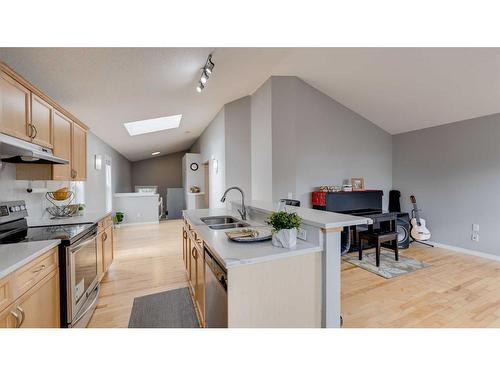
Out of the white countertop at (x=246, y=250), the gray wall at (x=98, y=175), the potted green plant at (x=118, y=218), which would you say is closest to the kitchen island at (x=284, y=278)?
the white countertop at (x=246, y=250)

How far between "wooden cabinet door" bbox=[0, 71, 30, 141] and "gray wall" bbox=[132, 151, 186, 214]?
8180 mm

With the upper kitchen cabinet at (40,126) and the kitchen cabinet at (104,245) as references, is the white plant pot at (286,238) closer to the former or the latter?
the upper kitchen cabinet at (40,126)

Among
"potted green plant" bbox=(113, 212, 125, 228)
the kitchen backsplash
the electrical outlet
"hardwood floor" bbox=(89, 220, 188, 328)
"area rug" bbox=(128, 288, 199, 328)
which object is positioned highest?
the kitchen backsplash

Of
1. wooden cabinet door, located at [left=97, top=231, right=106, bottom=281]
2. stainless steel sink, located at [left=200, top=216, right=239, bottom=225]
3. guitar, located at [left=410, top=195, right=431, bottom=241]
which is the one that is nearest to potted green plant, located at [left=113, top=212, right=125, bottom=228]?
wooden cabinet door, located at [left=97, top=231, right=106, bottom=281]

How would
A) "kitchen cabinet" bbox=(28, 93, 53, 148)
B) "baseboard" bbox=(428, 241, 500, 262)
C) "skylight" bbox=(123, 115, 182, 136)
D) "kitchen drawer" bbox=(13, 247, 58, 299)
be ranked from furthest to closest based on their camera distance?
"skylight" bbox=(123, 115, 182, 136)
"baseboard" bbox=(428, 241, 500, 262)
"kitchen cabinet" bbox=(28, 93, 53, 148)
"kitchen drawer" bbox=(13, 247, 58, 299)

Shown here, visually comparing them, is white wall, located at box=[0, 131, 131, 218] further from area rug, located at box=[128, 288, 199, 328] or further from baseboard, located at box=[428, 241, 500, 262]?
baseboard, located at box=[428, 241, 500, 262]

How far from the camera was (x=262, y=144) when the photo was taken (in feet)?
13.9

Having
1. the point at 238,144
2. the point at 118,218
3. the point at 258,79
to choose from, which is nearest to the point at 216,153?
the point at 238,144

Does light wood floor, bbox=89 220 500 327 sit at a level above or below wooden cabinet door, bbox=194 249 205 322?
below

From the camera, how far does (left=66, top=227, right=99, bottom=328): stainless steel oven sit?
5.37 ft

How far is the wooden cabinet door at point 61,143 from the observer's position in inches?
84.7

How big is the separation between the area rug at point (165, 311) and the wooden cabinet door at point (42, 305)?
60cm

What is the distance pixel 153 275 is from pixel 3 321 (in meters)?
2.00

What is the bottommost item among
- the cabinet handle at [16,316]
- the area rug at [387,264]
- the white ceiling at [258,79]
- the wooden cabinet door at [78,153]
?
the area rug at [387,264]
